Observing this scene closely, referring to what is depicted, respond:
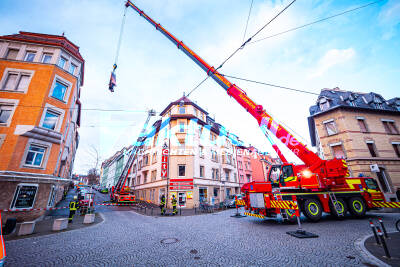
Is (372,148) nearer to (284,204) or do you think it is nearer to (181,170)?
(284,204)

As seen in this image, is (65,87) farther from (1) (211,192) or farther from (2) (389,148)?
(2) (389,148)

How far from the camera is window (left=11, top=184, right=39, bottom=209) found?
11133 mm

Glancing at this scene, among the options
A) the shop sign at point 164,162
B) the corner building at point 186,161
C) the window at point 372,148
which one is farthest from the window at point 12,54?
the window at point 372,148

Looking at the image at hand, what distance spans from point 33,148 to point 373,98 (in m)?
38.4

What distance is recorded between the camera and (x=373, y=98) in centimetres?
2208

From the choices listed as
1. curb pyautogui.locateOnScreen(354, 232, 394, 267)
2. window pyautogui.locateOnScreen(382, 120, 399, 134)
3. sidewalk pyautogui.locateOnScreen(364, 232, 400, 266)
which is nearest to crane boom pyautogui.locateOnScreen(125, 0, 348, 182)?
sidewalk pyautogui.locateOnScreen(364, 232, 400, 266)

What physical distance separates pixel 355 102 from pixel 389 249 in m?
23.3

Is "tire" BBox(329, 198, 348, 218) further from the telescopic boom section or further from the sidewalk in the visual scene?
the sidewalk

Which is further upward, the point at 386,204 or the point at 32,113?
the point at 32,113

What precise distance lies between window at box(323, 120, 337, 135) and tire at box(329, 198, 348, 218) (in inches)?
539

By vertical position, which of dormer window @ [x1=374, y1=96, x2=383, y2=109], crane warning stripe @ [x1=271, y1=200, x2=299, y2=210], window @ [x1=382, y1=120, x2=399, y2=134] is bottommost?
crane warning stripe @ [x1=271, y1=200, x2=299, y2=210]

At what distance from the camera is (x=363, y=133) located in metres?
19.6

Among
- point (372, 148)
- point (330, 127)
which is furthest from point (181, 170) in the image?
point (372, 148)

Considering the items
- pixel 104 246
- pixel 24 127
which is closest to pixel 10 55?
pixel 24 127
